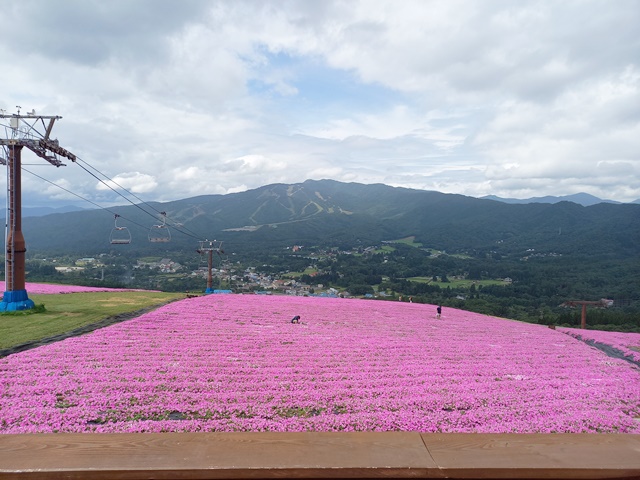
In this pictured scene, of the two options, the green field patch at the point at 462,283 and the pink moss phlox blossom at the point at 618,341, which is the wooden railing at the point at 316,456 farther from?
the green field patch at the point at 462,283

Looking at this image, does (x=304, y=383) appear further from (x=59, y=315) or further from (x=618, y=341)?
(x=618, y=341)

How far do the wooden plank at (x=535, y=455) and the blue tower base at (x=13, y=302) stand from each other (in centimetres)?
2281

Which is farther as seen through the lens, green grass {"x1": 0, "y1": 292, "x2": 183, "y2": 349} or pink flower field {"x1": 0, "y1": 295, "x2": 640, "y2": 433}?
green grass {"x1": 0, "y1": 292, "x2": 183, "y2": 349}

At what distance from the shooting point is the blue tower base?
62.2 feet

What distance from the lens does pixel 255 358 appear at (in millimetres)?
12945

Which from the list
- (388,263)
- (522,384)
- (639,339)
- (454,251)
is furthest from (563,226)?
(522,384)

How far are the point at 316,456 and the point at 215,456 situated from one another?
0.68 metres

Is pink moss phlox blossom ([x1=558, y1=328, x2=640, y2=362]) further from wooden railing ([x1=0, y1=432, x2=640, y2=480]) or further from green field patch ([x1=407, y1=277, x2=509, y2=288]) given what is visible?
green field patch ([x1=407, y1=277, x2=509, y2=288])

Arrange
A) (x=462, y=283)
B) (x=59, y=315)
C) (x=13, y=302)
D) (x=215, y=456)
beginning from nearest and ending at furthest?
(x=215, y=456) → (x=59, y=315) → (x=13, y=302) → (x=462, y=283)

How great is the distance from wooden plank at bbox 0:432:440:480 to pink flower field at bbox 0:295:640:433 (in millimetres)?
4874

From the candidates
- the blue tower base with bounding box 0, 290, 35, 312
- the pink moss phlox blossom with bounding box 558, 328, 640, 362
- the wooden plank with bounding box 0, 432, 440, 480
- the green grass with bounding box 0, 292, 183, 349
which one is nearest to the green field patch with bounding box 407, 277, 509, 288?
the pink moss phlox blossom with bounding box 558, 328, 640, 362

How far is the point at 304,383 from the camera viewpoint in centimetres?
1031

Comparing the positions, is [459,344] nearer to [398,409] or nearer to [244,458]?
[398,409]

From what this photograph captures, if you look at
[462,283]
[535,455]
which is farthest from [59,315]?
[462,283]
